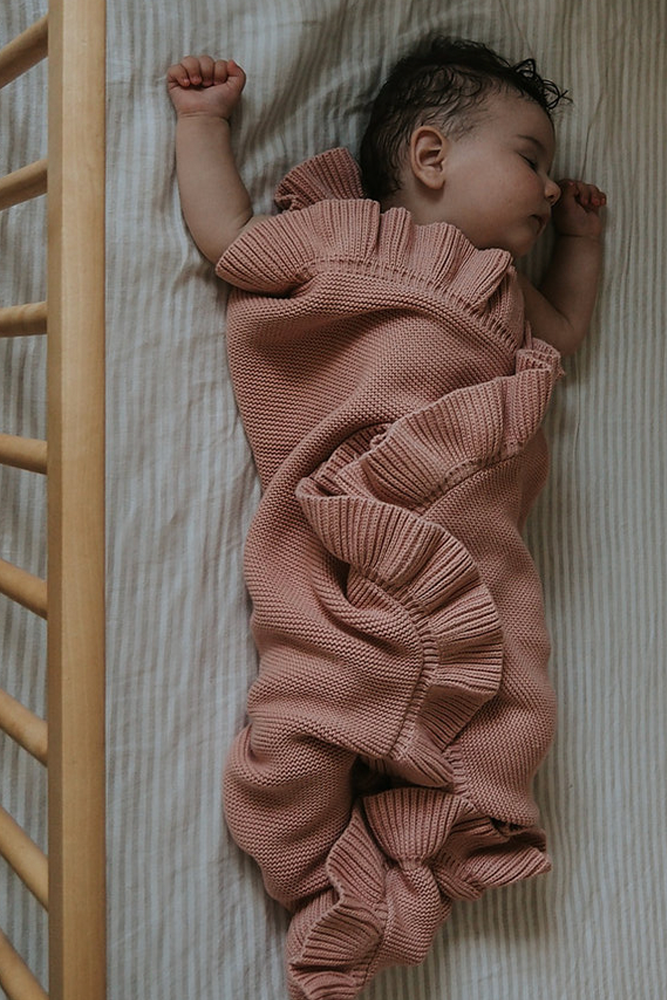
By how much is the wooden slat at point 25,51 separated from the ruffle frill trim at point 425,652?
1.26ft

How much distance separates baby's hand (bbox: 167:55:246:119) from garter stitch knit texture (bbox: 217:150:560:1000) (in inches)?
3.6

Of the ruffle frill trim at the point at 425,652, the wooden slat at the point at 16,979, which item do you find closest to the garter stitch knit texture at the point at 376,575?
the ruffle frill trim at the point at 425,652

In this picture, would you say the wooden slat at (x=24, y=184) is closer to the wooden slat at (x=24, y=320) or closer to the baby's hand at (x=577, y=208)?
the wooden slat at (x=24, y=320)

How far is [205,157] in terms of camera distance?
92cm

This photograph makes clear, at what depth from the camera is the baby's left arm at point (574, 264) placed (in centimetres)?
109

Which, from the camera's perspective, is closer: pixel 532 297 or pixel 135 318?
pixel 135 318

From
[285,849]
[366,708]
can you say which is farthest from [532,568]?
[285,849]

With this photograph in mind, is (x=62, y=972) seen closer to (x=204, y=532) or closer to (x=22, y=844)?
(x=22, y=844)

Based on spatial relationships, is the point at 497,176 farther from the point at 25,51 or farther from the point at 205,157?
the point at 25,51

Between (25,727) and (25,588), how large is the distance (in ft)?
0.27

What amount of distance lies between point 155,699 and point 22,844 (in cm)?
27

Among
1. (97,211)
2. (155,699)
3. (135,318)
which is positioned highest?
(97,211)

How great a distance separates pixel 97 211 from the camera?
591 mm

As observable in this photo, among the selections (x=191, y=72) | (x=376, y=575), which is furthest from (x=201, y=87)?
(x=376, y=575)
